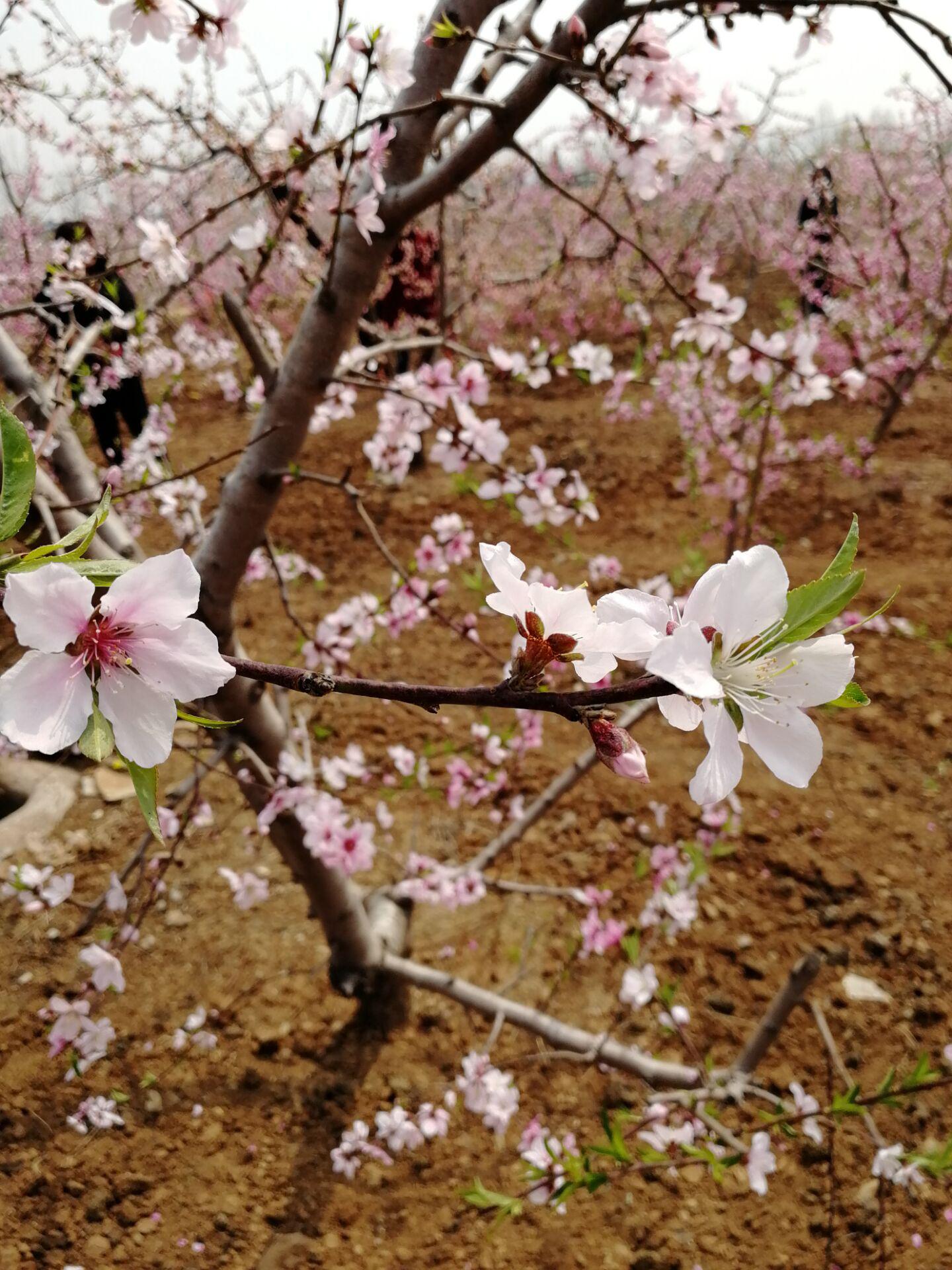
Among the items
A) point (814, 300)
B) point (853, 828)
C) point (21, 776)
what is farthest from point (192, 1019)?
point (814, 300)

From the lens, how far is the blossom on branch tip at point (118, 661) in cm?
53

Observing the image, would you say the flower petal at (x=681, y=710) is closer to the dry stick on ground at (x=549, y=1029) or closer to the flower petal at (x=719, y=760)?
the flower petal at (x=719, y=760)

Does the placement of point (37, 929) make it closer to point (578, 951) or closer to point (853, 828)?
point (578, 951)

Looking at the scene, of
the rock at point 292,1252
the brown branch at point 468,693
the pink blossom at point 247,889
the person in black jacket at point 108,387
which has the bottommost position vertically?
the rock at point 292,1252

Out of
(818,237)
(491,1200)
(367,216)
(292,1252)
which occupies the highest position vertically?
(818,237)

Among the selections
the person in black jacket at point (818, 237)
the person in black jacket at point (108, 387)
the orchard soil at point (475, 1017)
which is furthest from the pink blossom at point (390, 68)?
the person in black jacket at point (818, 237)

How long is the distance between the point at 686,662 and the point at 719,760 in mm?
111

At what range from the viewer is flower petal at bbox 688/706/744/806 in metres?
0.56

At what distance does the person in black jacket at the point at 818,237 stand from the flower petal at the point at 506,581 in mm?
6917

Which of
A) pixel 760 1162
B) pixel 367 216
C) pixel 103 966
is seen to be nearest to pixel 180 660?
pixel 367 216

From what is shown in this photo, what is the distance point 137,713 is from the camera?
23.2 inches

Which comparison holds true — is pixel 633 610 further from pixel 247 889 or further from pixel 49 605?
pixel 247 889

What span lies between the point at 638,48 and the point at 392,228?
2.23 feet

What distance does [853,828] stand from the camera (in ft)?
10.7
